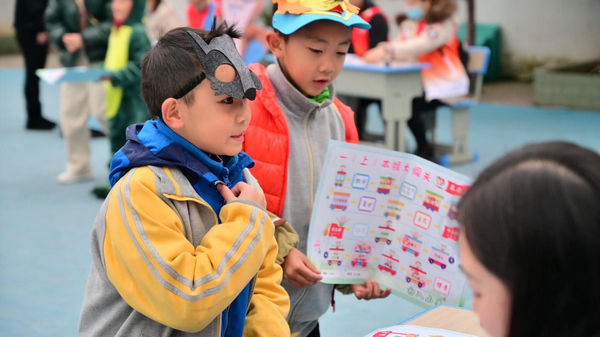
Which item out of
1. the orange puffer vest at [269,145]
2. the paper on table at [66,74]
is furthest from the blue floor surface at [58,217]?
the paper on table at [66,74]

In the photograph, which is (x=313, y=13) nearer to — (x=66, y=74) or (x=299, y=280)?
(x=299, y=280)

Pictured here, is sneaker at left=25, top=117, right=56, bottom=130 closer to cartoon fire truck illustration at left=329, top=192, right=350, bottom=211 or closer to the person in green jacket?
the person in green jacket

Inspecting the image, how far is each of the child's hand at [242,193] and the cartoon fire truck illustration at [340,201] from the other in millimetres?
451

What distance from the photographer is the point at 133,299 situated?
1.34 metres

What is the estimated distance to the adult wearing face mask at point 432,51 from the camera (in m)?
5.90

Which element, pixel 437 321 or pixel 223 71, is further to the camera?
pixel 437 321

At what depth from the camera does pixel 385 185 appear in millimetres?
1856

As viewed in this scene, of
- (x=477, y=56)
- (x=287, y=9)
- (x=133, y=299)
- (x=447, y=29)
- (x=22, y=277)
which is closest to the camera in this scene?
(x=133, y=299)

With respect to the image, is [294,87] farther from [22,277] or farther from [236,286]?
[22,277]

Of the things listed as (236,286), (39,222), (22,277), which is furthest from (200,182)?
(39,222)

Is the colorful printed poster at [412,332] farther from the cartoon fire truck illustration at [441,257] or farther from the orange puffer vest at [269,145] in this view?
the orange puffer vest at [269,145]

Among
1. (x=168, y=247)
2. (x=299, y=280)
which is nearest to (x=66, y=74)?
(x=299, y=280)

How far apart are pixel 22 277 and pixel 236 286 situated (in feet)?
9.66

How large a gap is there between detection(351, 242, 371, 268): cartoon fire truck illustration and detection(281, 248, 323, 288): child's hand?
5.1 inches
